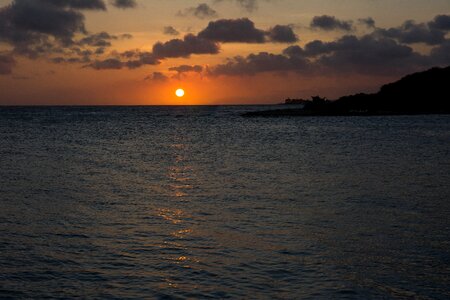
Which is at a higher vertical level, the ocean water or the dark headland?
the dark headland

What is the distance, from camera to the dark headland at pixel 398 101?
151375 mm

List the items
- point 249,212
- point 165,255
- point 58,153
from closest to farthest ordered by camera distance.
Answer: point 165,255 < point 249,212 < point 58,153

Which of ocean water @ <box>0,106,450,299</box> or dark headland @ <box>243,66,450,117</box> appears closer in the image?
ocean water @ <box>0,106,450,299</box>

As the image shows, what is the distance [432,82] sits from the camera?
556 feet

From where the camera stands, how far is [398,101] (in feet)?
534

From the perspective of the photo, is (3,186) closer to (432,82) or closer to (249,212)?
(249,212)

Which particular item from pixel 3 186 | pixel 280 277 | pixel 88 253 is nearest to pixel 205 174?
pixel 3 186

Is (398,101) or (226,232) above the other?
(398,101)

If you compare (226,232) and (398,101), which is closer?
(226,232)

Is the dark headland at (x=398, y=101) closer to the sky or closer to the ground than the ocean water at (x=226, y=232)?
closer to the sky

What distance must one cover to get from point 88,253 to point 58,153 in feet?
114

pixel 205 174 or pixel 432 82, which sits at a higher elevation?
pixel 432 82

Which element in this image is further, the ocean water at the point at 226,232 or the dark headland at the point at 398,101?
the dark headland at the point at 398,101

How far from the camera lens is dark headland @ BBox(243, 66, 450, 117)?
151375mm
